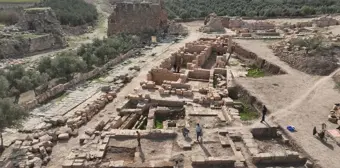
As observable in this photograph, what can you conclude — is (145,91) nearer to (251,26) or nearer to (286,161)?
(286,161)

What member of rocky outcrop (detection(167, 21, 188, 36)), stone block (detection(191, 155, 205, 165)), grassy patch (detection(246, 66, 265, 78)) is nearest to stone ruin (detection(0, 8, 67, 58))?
rocky outcrop (detection(167, 21, 188, 36))

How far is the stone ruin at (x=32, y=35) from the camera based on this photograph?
38.9m

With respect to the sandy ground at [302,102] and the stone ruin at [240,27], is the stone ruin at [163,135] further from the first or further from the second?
the stone ruin at [240,27]

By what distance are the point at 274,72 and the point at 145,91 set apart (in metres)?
10.9

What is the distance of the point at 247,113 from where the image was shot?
20.5 meters

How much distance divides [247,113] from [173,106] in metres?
4.33

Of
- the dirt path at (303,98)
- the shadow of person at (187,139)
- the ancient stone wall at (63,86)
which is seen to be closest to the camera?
the shadow of person at (187,139)

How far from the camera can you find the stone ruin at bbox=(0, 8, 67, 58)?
38881 mm

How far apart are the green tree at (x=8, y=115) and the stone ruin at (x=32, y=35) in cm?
2215

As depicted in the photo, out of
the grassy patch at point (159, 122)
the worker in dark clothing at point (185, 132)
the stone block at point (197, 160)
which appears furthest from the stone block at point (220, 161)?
the grassy patch at point (159, 122)

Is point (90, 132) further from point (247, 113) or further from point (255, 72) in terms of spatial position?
point (255, 72)

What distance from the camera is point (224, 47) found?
119ft

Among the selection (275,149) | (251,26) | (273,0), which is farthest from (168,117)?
(273,0)

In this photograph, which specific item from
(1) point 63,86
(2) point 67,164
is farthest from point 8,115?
(1) point 63,86
